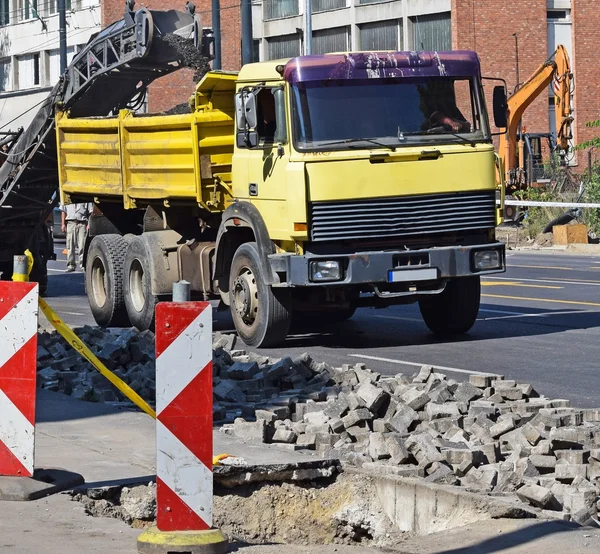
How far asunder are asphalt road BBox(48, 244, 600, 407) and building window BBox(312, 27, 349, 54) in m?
33.9

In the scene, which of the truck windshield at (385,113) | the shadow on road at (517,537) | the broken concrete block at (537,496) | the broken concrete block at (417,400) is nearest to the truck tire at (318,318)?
the truck windshield at (385,113)

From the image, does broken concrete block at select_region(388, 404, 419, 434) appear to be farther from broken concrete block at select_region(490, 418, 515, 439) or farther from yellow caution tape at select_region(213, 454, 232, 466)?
yellow caution tape at select_region(213, 454, 232, 466)

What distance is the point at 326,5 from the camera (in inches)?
2199

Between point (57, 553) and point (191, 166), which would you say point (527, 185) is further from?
point (57, 553)

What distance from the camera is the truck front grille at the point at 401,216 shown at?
14.0 m

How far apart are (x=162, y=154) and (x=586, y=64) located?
41.7 meters

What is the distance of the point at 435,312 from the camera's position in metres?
15.8

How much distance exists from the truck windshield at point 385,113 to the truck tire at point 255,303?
159cm

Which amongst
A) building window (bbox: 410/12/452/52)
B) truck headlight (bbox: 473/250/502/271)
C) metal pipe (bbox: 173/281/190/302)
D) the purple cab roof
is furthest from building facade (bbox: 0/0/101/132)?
metal pipe (bbox: 173/281/190/302)

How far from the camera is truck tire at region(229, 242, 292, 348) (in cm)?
1456

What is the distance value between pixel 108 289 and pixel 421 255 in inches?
207

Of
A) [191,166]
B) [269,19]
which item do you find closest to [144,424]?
[191,166]

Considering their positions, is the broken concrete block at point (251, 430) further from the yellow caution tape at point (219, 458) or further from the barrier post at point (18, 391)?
the barrier post at point (18, 391)

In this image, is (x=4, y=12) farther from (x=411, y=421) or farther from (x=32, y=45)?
(x=411, y=421)
